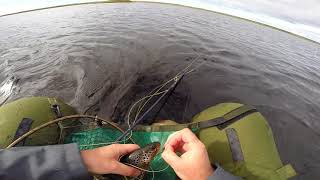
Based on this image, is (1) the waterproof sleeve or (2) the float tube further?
(2) the float tube

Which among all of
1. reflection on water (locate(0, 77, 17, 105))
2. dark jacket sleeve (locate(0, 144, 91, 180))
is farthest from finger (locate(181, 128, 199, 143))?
reflection on water (locate(0, 77, 17, 105))

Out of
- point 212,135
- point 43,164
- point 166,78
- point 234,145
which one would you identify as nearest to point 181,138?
point 43,164

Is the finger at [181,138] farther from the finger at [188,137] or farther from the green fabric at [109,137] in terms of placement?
the green fabric at [109,137]

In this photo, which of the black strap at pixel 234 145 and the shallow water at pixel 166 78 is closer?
the black strap at pixel 234 145

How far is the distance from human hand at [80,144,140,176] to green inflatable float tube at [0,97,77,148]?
1.69 meters

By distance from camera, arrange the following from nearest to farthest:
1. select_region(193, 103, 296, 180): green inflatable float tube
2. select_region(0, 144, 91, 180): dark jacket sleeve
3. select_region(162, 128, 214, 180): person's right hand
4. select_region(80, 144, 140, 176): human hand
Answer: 1. select_region(0, 144, 91, 180): dark jacket sleeve
2. select_region(80, 144, 140, 176): human hand
3. select_region(162, 128, 214, 180): person's right hand
4. select_region(193, 103, 296, 180): green inflatable float tube

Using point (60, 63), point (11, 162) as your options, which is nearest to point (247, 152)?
point (11, 162)

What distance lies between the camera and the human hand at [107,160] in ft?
7.78

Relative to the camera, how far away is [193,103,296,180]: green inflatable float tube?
3770 mm

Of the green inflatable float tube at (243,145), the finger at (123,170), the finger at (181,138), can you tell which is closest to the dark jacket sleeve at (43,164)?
the finger at (123,170)

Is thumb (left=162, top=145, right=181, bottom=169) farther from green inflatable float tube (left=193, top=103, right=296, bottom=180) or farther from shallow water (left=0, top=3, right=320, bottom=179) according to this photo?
shallow water (left=0, top=3, right=320, bottom=179)

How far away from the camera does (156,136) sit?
418 cm

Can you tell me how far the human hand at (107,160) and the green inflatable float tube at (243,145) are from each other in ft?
5.21

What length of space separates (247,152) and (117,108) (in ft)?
15.5
